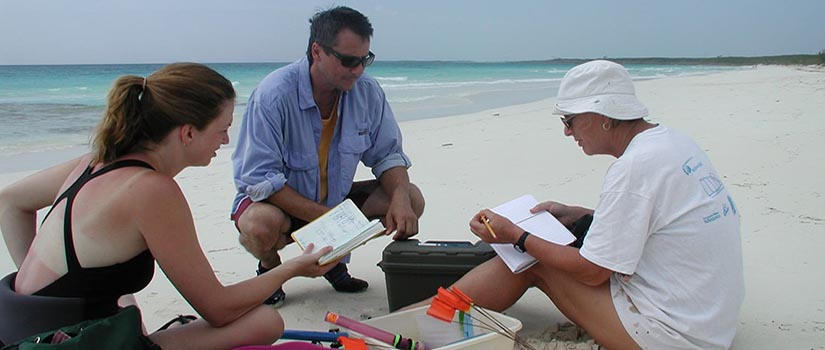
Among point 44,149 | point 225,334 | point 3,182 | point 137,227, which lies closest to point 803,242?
point 225,334

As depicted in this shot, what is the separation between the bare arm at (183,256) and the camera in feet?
6.18

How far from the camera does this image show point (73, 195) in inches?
74.3

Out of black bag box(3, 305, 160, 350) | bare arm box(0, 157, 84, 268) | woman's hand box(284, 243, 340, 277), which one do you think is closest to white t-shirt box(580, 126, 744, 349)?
woman's hand box(284, 243, 340, 277)

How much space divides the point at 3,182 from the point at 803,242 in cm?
652

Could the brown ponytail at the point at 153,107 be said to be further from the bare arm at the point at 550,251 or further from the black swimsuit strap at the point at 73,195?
the bare arm at the point at 550,251

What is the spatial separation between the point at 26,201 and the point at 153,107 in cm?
75

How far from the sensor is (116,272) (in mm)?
1909

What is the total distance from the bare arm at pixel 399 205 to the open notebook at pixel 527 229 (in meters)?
0.63

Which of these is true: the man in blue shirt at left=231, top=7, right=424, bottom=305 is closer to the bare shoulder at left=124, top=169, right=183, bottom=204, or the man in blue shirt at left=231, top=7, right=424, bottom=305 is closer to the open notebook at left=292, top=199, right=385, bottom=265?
the open notebook at left=292, top=199, right=385, bottom=265

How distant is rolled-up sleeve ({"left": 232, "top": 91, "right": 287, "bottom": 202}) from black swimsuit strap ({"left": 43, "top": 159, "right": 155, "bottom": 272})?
3.90ft

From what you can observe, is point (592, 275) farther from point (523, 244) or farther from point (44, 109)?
point (44, 109)


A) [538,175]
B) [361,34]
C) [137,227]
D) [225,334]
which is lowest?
[538,175]

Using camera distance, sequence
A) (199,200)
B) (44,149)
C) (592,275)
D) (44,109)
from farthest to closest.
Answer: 1. (44,109)
2. (44,149)
3. (199,200)
4. (592,275)

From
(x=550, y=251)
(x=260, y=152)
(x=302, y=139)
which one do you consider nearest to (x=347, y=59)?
(x=302, y=139)
